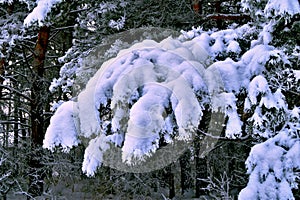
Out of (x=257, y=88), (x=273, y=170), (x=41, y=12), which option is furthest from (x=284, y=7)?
(x=41, y=12)

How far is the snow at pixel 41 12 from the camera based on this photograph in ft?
16.8

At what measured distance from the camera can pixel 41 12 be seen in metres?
5.14

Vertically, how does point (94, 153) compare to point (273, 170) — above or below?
above

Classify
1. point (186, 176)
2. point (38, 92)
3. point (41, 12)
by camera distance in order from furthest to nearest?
1. point (186, 176)
2. point (38, 92)
3. point (41, 12)

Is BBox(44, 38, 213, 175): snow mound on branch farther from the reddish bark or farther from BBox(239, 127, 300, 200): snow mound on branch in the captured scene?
the reddish bark

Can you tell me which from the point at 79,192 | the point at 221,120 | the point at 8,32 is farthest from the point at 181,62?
the point at 79,192

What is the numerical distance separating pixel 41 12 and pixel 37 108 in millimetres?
2649

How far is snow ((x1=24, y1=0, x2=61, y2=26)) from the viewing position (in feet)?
16.8

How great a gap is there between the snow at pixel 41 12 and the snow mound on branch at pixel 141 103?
7.19 ft

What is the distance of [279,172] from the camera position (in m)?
2.96

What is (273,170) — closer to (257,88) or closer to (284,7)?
(257,88)

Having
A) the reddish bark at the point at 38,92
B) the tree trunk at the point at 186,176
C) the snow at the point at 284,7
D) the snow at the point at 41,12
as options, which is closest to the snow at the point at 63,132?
the snow at the point at 284,7

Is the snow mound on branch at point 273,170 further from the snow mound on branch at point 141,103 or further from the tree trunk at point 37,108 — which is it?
the tree trunk at point 37,108

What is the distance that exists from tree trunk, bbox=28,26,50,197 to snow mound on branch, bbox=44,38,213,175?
3812 millimetres
